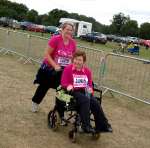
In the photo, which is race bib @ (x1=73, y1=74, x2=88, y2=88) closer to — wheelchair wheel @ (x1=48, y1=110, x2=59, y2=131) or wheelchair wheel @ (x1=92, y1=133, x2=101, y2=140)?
wheelchair wheel @ (x1=48, y1=110, x2=59, y2=131)

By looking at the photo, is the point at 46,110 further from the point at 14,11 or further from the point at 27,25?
the point at 14,11

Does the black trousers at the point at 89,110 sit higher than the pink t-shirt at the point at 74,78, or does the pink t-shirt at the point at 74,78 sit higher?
the pink t-shirt at the point at 74,78

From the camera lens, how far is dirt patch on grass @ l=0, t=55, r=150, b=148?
6301mm

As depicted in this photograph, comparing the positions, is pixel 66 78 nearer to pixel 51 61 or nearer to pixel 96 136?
pixel 51 61

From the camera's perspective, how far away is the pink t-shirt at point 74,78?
650cm

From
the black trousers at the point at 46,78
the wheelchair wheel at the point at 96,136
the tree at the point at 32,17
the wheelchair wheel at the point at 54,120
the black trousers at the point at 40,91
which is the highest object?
the black trousers at the point at 46,78

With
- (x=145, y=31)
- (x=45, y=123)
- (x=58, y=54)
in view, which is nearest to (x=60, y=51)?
(x=58, y=54)

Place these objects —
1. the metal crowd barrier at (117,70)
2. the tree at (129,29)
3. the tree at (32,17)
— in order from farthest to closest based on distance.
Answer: the tree at (129,29) < the tree at (32,17) < the metal crowd barrier at (117,70)

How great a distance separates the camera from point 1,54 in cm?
1736

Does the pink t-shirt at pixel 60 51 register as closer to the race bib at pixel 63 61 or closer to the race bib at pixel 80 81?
the race bib at pixel 63 61

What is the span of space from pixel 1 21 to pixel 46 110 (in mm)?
60547

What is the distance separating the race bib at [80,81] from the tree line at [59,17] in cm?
8926

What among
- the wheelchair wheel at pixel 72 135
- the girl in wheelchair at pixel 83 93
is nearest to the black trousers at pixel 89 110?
the girl in wheelchair at pixel 83 93

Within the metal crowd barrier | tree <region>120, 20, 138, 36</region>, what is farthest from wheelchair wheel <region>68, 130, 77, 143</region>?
tree <region>120, 20, 138, 36</region>
